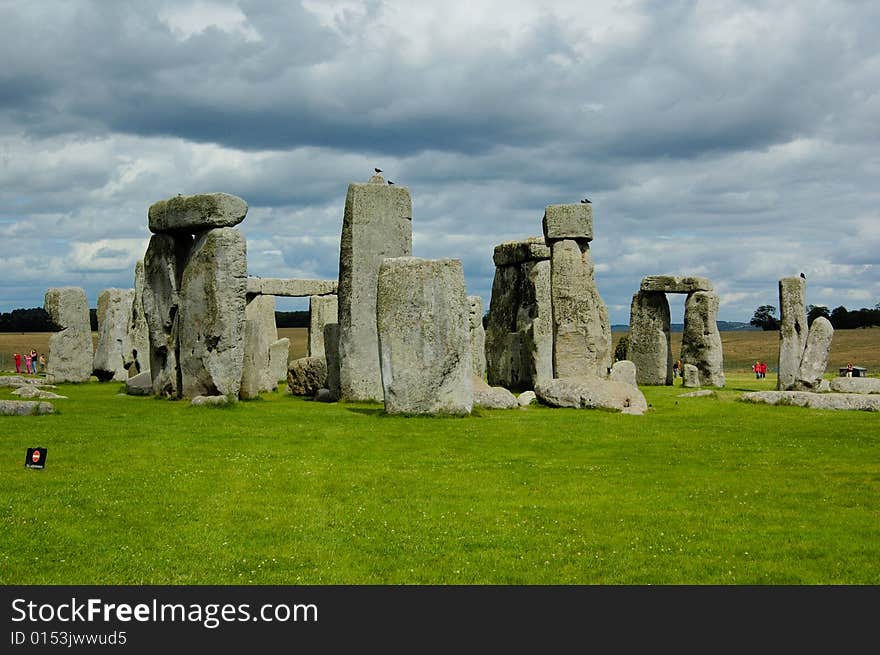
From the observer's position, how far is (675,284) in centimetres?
3516

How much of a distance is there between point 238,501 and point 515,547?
10.4 ft

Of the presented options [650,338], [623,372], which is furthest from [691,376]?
[623,372]

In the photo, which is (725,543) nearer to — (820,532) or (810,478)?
(820,532)

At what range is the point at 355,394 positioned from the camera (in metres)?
21.0

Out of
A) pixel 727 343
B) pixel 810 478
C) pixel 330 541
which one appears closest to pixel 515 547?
pixel 330 541

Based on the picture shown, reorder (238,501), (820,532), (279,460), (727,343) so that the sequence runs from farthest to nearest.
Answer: (727,343) < (279,460) < (238,501) < (820,532)

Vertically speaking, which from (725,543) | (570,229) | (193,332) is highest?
(570,229)

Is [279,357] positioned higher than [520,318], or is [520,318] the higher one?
[520,318]

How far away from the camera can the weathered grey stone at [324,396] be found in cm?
2173

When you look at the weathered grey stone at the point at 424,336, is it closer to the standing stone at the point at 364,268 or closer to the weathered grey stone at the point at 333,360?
the standing stone at the point at 364,268

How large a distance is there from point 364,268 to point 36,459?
10.4 meters

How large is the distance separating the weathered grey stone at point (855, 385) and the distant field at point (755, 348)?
2115 cm

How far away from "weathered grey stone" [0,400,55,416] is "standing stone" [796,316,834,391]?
18.0 m

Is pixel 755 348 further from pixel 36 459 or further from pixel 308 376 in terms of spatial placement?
pixel 36 459
